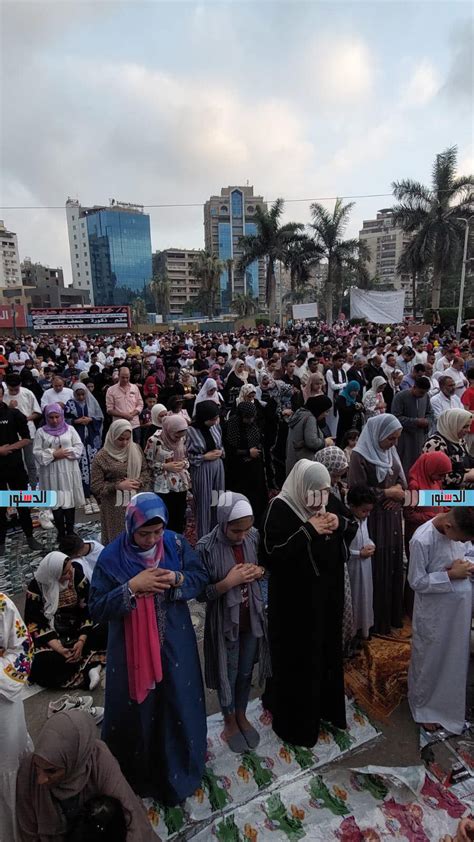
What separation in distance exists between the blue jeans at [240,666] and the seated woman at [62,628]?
3.66 ft

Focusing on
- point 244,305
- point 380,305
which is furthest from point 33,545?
point 244,305

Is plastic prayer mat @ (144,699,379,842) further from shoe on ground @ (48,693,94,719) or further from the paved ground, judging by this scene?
shoe on ground @ (48,693,94,719)

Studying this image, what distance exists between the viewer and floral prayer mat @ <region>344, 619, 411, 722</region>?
2971 millimetres

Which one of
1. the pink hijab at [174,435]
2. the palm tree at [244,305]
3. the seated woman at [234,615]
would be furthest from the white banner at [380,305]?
the palm tree at [244,305]

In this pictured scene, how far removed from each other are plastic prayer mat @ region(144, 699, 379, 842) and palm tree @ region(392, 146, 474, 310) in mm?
26048

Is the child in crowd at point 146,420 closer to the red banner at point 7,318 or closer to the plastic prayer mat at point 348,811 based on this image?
the plastic prayer mat at point 348,811

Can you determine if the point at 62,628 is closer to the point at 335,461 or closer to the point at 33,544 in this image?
the point at 33,544

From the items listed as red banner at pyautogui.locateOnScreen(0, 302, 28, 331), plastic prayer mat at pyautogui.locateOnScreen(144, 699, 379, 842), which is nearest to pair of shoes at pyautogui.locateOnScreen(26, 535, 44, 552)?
plastic prayer mat at pyautogui.locateOnScreen(144, 699, 379, 842)

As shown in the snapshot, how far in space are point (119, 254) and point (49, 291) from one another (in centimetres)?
3627

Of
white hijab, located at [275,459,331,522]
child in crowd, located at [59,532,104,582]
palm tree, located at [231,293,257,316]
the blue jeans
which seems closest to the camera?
white hijab, located at [275,459,331,522]

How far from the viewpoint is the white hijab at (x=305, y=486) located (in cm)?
228

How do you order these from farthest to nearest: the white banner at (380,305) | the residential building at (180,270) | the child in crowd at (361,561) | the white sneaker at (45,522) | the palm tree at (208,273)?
the residential building at (180,270) < the palm tree at (208,273) < the white banner at (380,305) < the white sneaker at (45,522) < the child in crowd at (361,561)

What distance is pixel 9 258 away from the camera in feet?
349

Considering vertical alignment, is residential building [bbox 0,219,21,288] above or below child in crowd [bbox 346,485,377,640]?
above
